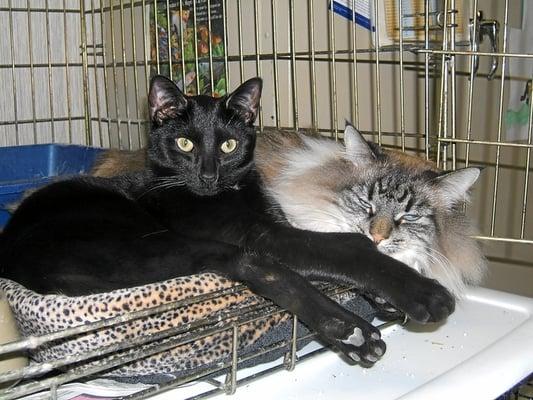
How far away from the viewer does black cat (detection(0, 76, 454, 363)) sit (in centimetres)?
85

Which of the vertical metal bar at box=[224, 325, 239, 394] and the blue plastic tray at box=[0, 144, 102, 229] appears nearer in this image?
the vertical metal bar at box=[224, 325, 239, 394]

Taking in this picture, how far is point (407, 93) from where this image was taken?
2094 millimetres

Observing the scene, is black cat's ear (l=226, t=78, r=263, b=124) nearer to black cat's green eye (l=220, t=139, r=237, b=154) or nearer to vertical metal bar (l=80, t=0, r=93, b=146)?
black cat's green eye (l=220, t=139, r=237, b=154)

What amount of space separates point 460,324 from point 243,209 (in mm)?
470

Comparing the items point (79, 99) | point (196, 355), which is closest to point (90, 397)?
point (196, 355)

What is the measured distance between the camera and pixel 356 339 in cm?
77

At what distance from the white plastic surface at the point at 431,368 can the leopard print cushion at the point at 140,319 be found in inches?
2.6

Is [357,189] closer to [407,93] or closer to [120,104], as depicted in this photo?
[407,93]

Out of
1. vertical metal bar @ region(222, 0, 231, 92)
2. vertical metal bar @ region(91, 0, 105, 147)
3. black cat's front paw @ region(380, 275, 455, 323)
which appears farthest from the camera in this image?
vertical metal bar @ region(91, 0, 105, 147)

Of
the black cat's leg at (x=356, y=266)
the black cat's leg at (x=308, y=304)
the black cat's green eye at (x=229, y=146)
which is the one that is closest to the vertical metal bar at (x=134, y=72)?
the black cat's green eye at (x=229, y=146)

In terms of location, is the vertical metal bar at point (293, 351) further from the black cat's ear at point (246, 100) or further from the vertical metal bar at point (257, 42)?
the vertical metal bar at point (257, 42)

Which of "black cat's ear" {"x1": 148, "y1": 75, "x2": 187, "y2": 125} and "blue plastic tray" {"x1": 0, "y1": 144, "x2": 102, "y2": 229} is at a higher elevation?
"black cat's ear" {"x1": 148, "y1": 75, "x2": 187, "y2": 125}

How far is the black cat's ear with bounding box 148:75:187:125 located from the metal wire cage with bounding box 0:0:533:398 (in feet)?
1.47

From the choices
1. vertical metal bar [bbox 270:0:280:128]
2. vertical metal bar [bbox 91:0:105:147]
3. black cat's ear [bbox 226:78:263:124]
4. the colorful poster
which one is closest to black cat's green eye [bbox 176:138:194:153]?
black cat's ear [bbox 226:78:263:124]
